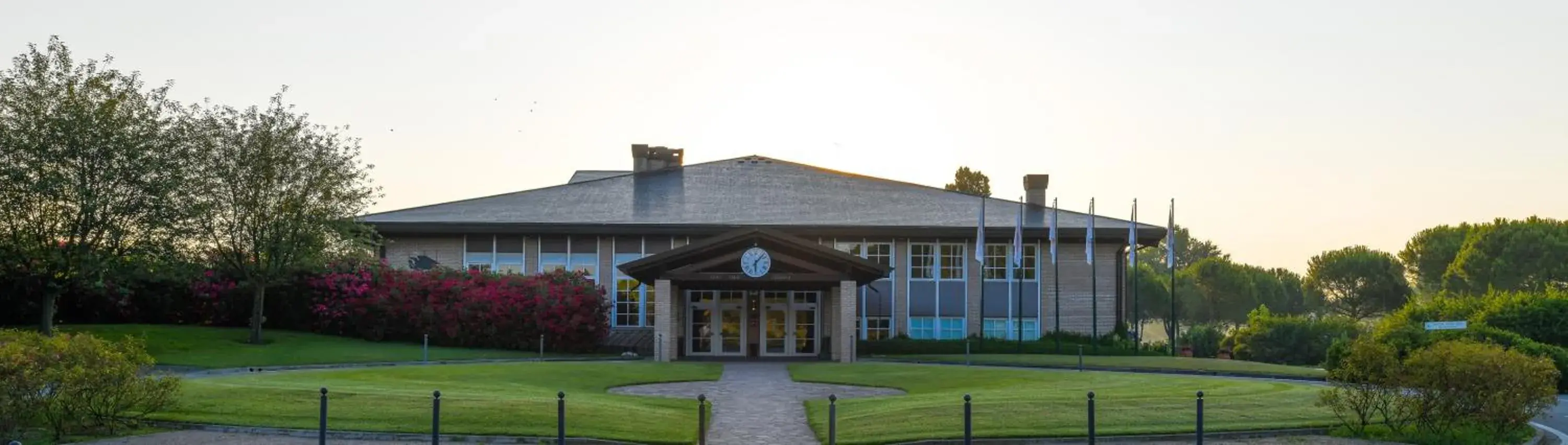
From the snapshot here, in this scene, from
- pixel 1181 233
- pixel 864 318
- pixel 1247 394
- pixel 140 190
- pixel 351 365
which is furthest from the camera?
pixel 1181 233

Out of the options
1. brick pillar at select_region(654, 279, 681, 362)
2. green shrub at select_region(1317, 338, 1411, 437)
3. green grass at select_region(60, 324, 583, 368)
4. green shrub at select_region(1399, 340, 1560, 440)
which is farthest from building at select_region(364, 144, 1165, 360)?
green shrub at select_region(1399, 340, 1560, 440)

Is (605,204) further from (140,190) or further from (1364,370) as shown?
(1364,370)

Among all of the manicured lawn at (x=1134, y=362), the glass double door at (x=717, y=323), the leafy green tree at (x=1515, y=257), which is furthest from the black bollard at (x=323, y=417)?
the leafy green tree at (x=1515, y=257)

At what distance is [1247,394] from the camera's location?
24594mm

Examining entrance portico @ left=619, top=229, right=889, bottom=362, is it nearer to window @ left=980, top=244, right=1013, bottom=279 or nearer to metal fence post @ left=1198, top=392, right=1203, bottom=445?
window @ left=980, top=244, right=1013, bottom=279

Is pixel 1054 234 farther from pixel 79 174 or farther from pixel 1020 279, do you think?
pixel 79 174

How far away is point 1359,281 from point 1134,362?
65939mm

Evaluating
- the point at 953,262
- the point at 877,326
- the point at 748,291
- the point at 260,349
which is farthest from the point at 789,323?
the point at 260,349

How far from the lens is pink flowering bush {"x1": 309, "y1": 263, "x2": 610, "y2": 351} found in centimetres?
4359

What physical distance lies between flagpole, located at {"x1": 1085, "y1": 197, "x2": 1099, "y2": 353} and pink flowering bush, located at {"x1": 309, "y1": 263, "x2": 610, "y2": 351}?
1545cm

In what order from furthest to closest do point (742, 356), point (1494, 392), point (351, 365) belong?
1. point (742, 356)
2. point (351, 365)
3. point (1494, 392)

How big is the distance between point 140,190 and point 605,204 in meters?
17.1

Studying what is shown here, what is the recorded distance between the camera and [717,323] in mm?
44406

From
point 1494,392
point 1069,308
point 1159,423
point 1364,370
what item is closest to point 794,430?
point 1159,423
